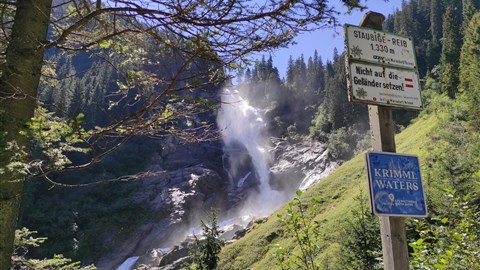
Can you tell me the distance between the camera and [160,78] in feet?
13.1

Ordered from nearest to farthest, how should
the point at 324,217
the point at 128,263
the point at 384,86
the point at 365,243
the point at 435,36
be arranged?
the point at 384,86 < the point at 365,243 < the point at 324,217 < the point at 128,263 < the point at 435,36

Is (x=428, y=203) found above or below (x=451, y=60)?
below

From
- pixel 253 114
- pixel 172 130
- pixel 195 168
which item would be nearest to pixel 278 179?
pixel 195 168

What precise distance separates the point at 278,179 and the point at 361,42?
6175 centimetres

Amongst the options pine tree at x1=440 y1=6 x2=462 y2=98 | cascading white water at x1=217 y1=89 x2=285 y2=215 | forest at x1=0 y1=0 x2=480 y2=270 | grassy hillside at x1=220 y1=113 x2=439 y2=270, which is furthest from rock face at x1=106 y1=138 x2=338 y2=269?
forest at x1=0 y1=0 x2=480 y2=270

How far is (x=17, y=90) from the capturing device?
10.1 feet

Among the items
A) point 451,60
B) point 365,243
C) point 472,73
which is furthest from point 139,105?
point 451,60

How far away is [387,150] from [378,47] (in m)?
0.81

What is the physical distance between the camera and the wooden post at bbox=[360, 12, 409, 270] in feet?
7.49

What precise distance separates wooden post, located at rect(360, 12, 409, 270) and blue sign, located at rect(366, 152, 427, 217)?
119 millimetres

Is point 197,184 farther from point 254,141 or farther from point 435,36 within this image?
point 435,36

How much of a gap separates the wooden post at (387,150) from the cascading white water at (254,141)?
50.0 m

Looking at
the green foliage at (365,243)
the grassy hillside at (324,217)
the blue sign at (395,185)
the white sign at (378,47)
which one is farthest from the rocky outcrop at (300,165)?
the blue sign at (395,185)

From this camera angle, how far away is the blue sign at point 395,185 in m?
2.23
